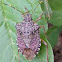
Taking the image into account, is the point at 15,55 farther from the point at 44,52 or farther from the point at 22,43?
the point at 44,52

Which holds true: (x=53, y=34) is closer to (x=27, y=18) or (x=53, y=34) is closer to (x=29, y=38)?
(x=27, y=18)

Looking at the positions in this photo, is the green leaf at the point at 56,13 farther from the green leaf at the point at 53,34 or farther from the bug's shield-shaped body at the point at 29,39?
the bug's shield-shaped body at the point at 29,39

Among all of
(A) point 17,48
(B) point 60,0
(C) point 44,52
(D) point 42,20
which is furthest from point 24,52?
(B) point 60,0

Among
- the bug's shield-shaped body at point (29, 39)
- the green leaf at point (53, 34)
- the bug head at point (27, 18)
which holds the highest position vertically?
the bug head at point (27, 18)

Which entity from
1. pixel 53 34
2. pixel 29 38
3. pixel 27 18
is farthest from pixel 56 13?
pixel 29 38

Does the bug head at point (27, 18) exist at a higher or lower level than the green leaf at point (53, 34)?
higher

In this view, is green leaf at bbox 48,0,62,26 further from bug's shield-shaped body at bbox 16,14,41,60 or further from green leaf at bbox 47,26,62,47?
bug's shield-shaped body at bbox 16,14,41,60

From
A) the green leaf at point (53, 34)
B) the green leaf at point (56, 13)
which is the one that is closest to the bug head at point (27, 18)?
the green leaf at point (56, 13)
